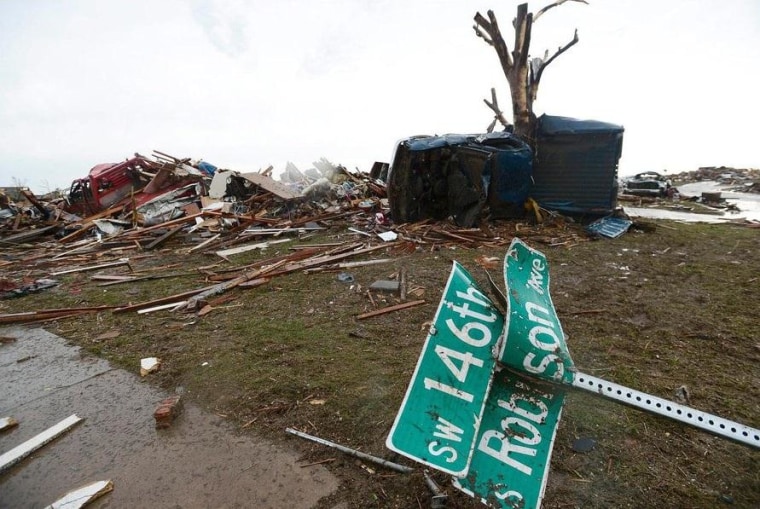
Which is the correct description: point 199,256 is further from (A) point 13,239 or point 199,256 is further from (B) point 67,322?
(A) point 13,239

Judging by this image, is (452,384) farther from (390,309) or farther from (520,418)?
(390,309)

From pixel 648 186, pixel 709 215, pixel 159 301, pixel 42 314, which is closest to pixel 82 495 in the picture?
pixel 159 301

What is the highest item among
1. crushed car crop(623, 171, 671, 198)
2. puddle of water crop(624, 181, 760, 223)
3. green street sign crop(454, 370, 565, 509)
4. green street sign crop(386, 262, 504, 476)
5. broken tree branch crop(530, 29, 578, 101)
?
broken tree branch crop(530, 29, 578, 101)

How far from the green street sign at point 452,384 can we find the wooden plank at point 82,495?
2.19 meters

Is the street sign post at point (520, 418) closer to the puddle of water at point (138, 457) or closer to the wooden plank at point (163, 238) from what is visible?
the puddle of water at point (138, 457)

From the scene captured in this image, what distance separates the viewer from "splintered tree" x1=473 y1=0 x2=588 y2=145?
10016mm

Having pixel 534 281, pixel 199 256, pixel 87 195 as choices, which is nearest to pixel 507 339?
pixel 534 281

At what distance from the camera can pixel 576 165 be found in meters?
8.52

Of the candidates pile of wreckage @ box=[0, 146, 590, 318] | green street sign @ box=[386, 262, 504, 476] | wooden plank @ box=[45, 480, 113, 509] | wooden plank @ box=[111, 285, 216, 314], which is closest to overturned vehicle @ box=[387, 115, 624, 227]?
pile of wreckage @ box=[0, 146, 590, 318]

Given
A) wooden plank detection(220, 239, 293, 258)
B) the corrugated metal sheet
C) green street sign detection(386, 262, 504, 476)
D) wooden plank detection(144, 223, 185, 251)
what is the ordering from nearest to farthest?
1. green street sign detection(386, 262, 504, 476)
2. wooden plank detection(220, 239, 293, 258)
3. the corrugated metal sheet
4. wooden plank detection(144, 223, 185, 251)

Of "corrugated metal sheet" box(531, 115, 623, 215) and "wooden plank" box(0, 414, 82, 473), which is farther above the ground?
"corrugated metal sheet" box(531, 115, 623, 215)

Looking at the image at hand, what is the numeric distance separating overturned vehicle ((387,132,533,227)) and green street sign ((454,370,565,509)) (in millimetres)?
A: 7163

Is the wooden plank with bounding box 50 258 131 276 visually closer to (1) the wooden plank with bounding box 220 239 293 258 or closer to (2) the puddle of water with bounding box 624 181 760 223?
(1) the wooden plank with bounding box 220 239 293 258

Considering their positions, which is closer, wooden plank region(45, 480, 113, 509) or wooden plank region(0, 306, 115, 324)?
wooden plank region(45, 480, 113, 509)
